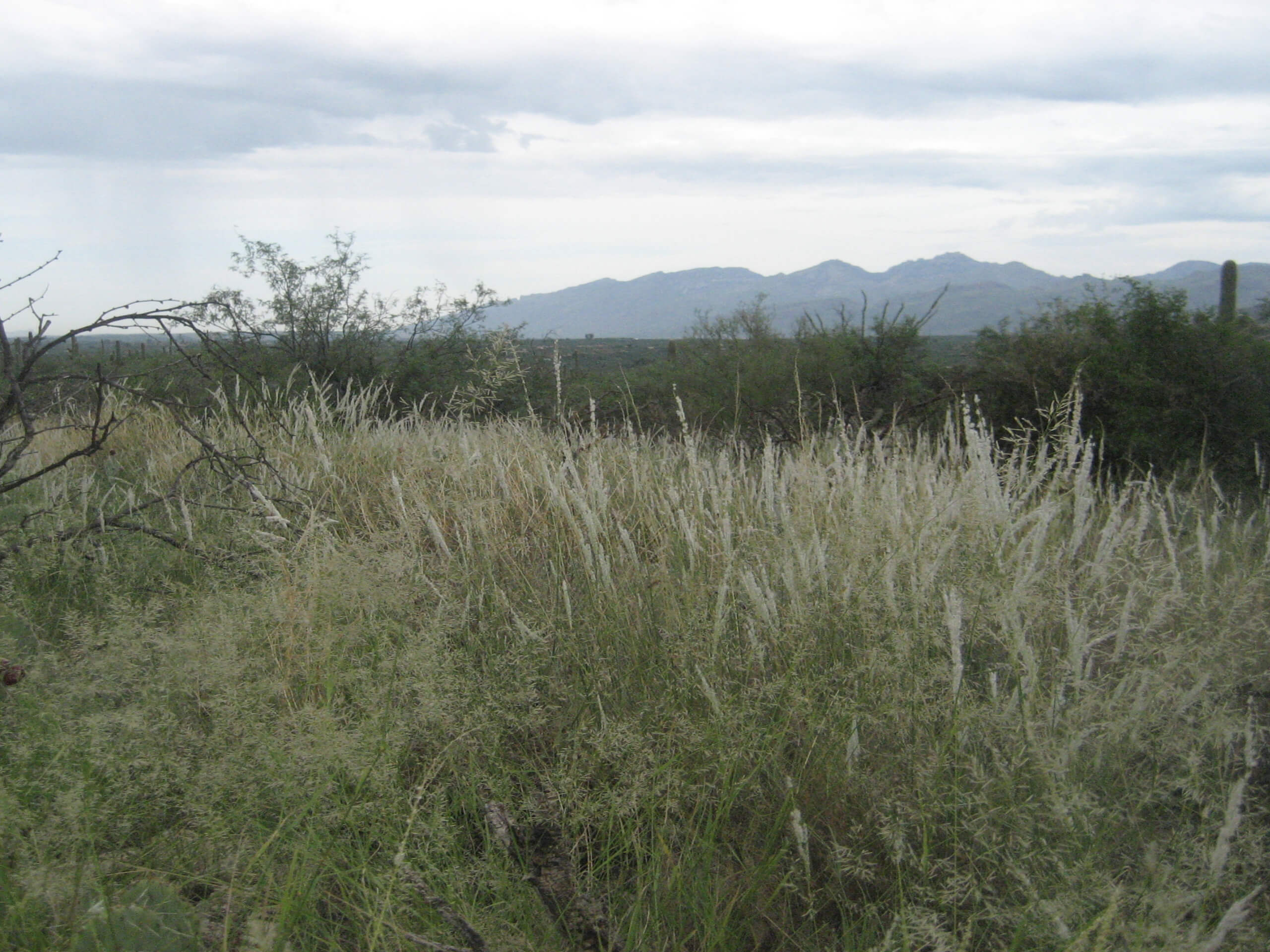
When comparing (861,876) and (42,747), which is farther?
A: (42,747)

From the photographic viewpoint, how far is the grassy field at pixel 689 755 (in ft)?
4.13

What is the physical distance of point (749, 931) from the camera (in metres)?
1.40

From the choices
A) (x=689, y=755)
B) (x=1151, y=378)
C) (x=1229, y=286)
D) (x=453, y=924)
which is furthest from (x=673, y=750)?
(x=1229, y=286)

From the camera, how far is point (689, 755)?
1691mm

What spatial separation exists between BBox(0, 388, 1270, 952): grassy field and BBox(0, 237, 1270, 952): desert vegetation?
0.04 feet

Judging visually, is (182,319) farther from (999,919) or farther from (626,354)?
(626,354)

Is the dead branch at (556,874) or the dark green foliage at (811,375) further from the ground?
the dark green foliage at (811,375)

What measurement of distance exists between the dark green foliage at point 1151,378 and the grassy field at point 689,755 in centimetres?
628

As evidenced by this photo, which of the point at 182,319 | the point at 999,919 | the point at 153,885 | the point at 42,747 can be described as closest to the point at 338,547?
the point at 182,319

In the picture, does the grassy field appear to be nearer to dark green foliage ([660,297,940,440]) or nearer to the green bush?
the green bush

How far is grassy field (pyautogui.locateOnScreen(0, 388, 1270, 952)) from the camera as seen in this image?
4.13 feet

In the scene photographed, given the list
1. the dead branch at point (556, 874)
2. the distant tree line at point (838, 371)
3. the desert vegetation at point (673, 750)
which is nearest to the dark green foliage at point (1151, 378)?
the distant tree line at point (838, 371)

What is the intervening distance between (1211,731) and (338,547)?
2.64 m

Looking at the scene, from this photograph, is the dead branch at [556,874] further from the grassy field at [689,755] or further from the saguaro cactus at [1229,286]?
the saguaro cactus at [1229,286]
